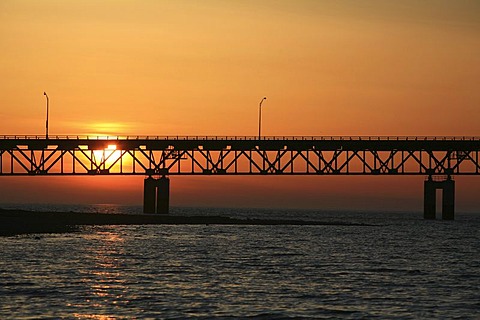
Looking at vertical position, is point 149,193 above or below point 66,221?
above

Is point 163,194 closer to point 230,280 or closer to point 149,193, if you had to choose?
point 149,193

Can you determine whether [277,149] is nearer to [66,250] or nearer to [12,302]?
[66,250]

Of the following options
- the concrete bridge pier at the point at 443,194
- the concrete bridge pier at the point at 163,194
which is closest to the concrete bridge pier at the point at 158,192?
the concrete bridge pier at the point at 163,194

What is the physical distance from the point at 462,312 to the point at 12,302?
639 inches

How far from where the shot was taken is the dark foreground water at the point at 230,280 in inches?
1362

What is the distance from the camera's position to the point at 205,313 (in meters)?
33.7

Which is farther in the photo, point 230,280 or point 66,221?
point 66,221

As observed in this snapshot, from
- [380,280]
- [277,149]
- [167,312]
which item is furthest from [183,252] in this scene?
[277,149]

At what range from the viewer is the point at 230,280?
44.6 metres

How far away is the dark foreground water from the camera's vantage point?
34594 millimetres

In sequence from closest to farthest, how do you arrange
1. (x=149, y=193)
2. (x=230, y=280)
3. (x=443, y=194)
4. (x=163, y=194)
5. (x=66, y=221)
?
(x=230, y=280), (x=66, y=221), (x=163, y=194), (x=149, y=193), (x=443, y=194)

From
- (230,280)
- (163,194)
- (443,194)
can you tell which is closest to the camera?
(230,280)

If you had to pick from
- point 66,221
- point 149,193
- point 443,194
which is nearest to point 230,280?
point 66,221

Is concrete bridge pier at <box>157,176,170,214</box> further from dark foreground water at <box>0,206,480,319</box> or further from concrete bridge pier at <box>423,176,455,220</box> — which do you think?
dark foreground water at <box>0,206,480,319</box>
